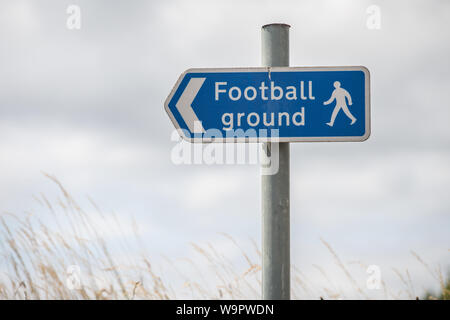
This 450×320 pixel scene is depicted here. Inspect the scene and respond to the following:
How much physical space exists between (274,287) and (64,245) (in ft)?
7.27

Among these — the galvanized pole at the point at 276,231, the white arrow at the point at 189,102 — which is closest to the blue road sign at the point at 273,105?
the white arrow at the point at 189,102

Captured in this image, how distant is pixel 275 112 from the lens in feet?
8.68

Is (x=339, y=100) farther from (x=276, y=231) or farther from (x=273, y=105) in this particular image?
(x=276, y=231)

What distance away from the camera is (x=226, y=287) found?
13.1 ft

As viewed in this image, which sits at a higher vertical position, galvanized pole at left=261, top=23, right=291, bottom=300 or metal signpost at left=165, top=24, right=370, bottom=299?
metal signpost at left=165, top=24, right=370, bottom=299

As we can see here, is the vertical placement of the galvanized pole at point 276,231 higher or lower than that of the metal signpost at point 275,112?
lower

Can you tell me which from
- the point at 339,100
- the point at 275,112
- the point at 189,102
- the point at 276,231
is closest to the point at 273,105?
the point at 275,112

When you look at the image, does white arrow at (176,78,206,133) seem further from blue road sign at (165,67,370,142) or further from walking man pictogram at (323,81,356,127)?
walking man pictogram at (323,81,356,127)

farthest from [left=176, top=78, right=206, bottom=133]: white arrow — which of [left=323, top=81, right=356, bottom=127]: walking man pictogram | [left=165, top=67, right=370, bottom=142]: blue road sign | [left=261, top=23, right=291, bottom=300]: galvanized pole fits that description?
[left=323, top=81, right=356, bottom=127]: walking man pictogram

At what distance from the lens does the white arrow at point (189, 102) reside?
105 inches

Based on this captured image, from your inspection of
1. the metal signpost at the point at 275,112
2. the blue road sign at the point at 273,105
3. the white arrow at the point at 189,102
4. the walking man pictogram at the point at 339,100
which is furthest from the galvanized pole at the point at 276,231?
the white arrow at the point at 189,102

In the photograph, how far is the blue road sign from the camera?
2.63 metres

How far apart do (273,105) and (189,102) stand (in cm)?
46

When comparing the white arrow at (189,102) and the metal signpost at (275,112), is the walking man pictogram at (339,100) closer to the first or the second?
the metal signpost at (275,112)
